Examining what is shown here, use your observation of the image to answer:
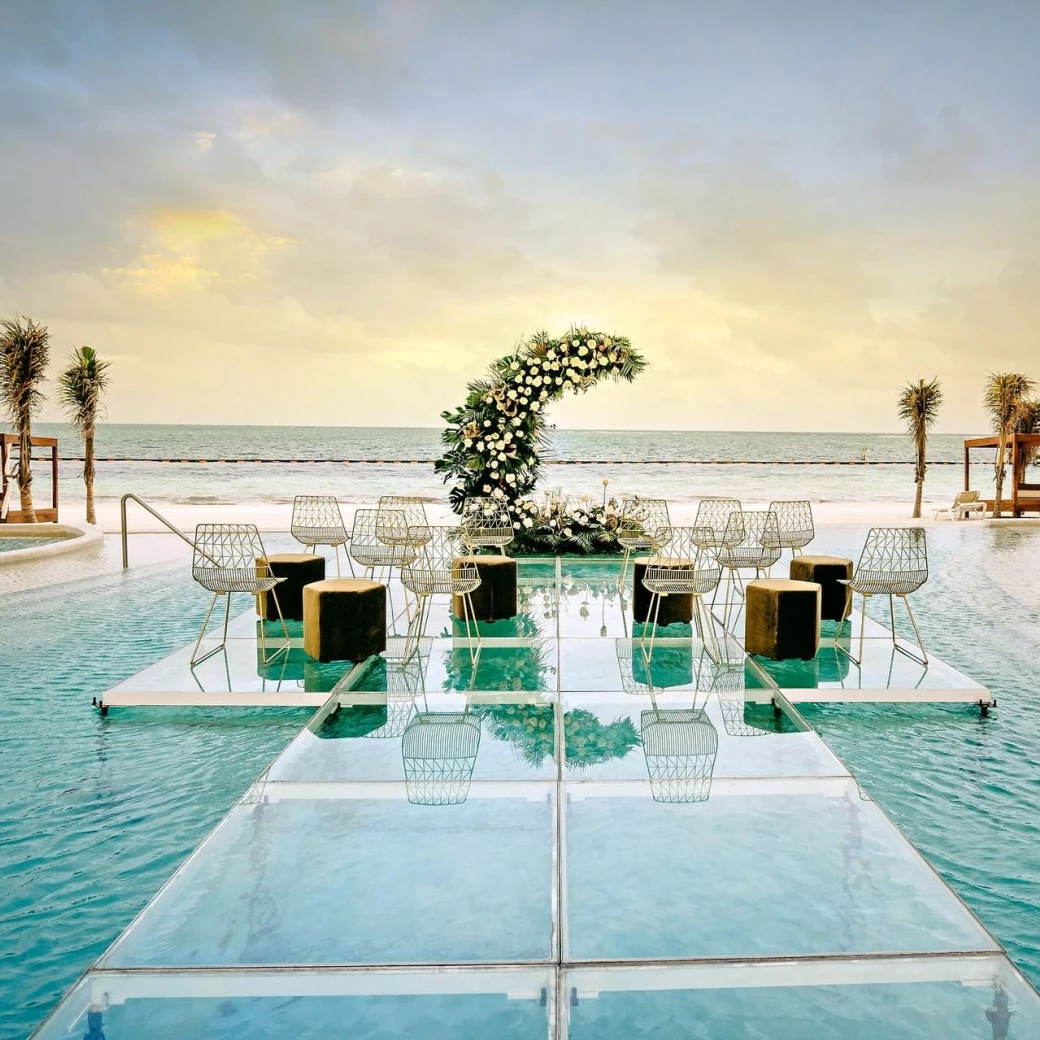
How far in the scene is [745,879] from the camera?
2.92 m

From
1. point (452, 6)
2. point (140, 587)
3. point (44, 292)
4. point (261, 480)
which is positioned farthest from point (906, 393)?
point (44, 292)

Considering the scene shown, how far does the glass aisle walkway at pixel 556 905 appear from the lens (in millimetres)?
2240

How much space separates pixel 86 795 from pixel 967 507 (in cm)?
1887

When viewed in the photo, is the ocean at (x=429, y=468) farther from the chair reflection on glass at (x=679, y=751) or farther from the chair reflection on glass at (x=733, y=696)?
the chair reflection on glass at (x=679, y=751)

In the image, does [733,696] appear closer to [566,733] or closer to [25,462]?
[566,733]

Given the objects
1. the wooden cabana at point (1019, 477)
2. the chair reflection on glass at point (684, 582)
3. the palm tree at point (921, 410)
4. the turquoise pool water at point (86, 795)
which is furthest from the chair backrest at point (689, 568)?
the palm tree at point (921, 410)

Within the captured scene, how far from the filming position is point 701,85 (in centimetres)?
1852

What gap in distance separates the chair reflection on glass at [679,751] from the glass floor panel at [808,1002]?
1146mm

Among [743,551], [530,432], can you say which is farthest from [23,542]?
[743,551]

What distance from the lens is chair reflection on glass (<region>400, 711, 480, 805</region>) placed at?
359 cm

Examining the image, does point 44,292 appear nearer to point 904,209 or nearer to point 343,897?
point 904,209

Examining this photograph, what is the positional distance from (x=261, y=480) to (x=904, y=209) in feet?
84.8

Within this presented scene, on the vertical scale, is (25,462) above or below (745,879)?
above

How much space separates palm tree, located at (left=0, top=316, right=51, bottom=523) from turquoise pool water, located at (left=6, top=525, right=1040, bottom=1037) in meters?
9.38
